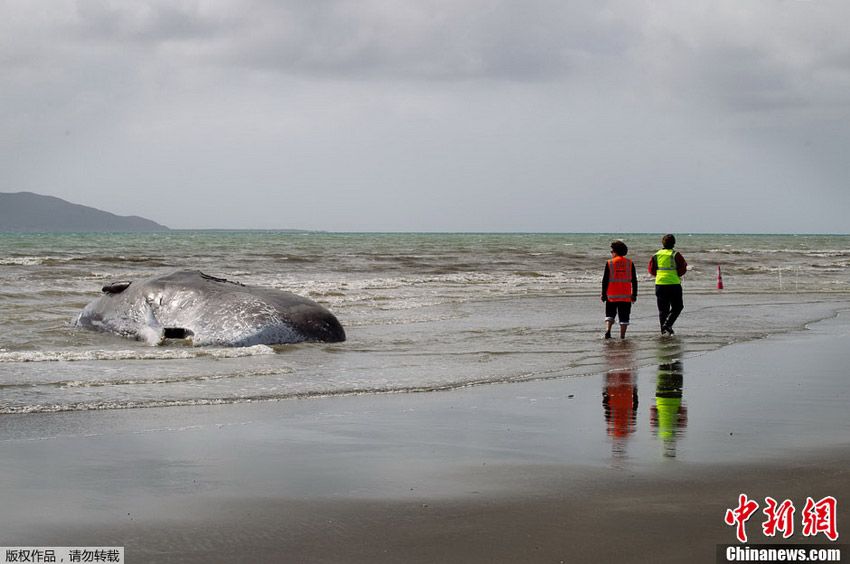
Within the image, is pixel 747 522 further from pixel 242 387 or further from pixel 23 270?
pixel 23 270

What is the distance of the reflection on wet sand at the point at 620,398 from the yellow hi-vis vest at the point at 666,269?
2.98 meters

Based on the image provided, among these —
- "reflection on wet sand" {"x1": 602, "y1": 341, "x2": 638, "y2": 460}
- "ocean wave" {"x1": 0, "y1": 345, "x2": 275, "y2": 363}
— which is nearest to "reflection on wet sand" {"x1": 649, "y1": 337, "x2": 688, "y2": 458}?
"reflection on wet sand" {"x1": 602, "y1": 341, "x2": 638, "y2": 460}

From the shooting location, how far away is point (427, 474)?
617 centimetres

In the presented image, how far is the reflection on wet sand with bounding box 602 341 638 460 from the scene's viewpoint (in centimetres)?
726

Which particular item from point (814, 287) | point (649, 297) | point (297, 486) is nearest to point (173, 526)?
point (297, 486)

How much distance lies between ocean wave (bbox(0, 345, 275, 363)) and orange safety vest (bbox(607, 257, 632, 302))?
18.0 ft

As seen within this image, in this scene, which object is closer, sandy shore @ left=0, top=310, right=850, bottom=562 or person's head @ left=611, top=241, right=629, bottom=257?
sandy shore @ left=0, top=310, right=850, bottom=562

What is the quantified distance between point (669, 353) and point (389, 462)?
7424 millimetres

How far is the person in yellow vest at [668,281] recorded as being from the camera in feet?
52.0

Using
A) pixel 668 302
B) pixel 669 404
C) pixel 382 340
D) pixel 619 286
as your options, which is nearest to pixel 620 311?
pixel 619 286

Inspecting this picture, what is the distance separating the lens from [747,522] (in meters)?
5.09

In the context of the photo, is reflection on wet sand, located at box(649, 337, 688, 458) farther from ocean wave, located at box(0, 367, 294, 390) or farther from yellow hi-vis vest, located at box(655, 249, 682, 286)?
ocean wave, located at box(0, 367, 294, 390)

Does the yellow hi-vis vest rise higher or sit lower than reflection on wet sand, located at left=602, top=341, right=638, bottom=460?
higher

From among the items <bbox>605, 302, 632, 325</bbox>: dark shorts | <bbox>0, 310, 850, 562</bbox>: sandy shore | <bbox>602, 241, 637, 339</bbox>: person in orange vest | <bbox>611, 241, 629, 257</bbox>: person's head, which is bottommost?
<bbox>0, 310, 850, 562</bbox>: sandy shore
